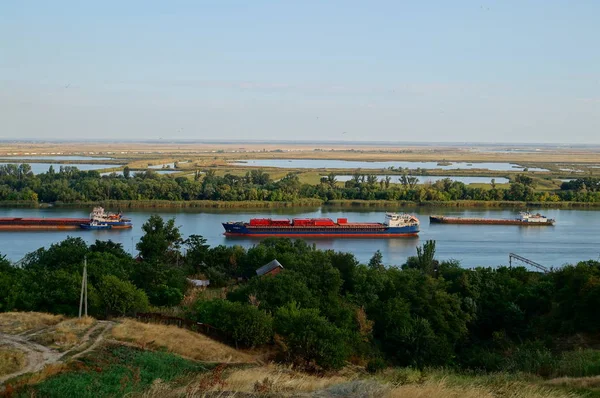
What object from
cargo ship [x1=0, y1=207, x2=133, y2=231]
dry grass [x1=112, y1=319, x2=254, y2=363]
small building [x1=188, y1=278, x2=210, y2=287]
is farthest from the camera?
cargo ship [x1=0, y1=207, x2=133, y2=231]

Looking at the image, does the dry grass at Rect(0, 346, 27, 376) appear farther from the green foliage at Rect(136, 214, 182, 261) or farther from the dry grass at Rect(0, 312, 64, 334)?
the green foliage at Rect(136, 214, 182, 261)

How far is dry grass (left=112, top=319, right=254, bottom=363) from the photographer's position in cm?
803

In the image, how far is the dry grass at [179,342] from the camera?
8031 mm

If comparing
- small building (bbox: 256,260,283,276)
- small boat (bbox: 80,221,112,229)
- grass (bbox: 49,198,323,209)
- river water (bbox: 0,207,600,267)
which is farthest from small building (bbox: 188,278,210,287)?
grass (bbox: 49,198,323,209)

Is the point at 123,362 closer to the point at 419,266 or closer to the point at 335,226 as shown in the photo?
the point at 419,266

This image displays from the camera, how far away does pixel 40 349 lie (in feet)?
24.8

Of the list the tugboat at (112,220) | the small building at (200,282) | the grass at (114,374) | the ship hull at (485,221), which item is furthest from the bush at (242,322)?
the ship hull at (485,221)

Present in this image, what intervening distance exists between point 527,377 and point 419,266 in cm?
890

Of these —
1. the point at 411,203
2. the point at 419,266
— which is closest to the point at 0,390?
the point at 419,266

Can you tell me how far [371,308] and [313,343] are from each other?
2981mm

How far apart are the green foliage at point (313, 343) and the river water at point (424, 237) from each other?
39.1 feet

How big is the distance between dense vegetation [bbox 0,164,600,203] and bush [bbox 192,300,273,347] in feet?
82.5

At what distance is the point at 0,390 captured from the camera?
584 centimetres

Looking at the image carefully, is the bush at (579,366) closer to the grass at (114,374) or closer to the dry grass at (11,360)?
the grass at (114,374)
